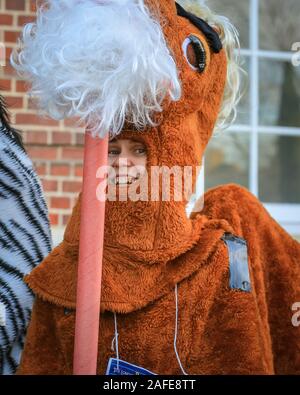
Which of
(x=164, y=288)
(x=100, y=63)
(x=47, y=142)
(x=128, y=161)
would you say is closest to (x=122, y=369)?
(x=164, y=288)

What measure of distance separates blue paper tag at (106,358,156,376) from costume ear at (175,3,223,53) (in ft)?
2.72

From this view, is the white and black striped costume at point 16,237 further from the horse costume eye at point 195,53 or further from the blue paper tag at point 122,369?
the horse costume eye at point 195,53

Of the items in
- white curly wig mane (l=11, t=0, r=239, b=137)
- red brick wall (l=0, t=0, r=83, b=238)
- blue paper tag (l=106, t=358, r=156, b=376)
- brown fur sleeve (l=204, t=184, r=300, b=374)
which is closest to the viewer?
white curly wig mane (l=11, t=0, r=239, b=137)

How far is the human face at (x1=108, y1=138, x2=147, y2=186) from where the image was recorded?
1623 mm

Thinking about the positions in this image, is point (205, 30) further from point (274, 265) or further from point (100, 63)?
point (274, 265)

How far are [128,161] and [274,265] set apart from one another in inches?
21.1

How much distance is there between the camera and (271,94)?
3.60 meters

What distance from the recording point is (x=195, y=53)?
1.64 m

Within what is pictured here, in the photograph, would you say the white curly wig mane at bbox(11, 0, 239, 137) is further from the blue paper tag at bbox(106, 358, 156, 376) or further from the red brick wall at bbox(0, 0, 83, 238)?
the red brick wall at bbox(0, 0, 83, 238)

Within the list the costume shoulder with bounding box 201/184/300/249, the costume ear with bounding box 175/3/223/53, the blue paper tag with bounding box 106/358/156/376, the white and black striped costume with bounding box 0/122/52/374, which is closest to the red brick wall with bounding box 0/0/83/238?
the white and black striped costume with bounding box 0/122/52/374

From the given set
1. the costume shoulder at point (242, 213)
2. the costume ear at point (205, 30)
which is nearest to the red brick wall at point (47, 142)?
the costume shoulder at point (242, 213)

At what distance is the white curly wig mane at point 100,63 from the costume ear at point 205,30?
17cm

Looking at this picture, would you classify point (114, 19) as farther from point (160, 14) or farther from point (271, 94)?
point (271, 94)
